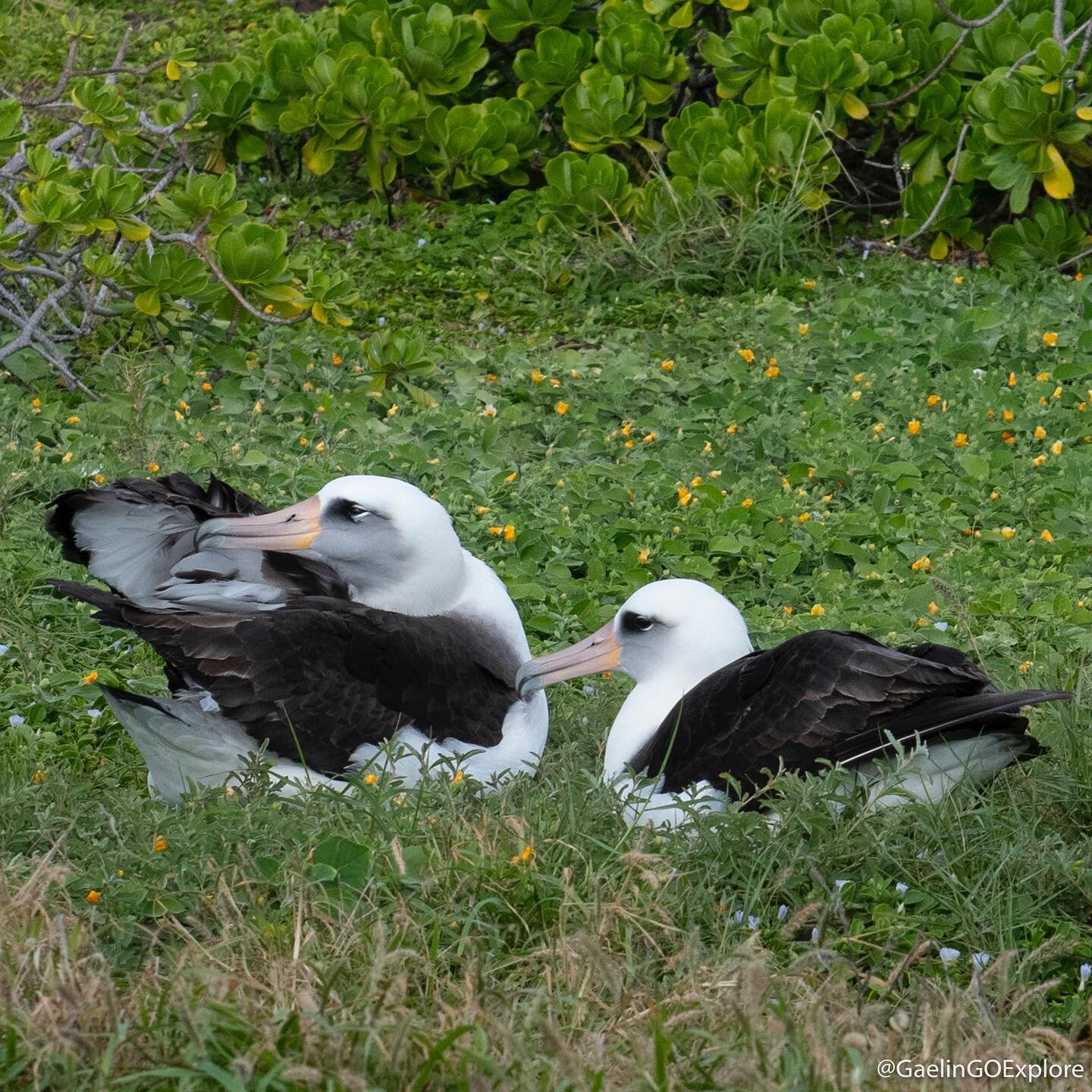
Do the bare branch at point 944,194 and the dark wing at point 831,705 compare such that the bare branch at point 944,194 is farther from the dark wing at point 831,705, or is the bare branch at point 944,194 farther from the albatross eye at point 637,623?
the dark wing at point 831,705

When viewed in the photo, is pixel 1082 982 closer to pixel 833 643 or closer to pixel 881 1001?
pixel 881 1001

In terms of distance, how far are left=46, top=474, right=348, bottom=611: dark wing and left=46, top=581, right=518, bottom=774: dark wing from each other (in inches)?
10.3

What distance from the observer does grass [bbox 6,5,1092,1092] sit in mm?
2387

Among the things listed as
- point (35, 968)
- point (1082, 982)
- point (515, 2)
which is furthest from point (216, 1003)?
point (515, 2)

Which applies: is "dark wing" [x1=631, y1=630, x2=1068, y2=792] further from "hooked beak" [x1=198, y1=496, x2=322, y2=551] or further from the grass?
"hooked beak" [x1=198, y1=496, x2=322, y2=551]

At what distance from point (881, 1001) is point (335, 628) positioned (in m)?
1.62

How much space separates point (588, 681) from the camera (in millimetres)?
4637

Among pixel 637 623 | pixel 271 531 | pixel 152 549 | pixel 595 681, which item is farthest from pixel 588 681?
pixel 152 549

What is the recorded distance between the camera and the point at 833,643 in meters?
3.39

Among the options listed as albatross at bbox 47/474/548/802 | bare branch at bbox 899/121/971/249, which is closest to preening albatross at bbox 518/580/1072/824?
albatross at bbox 47/474/548/802

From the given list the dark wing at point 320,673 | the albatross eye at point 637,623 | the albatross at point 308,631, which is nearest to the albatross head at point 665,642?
the albatross eye at point 637,623

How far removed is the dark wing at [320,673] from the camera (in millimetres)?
3664

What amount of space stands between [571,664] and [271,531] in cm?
82

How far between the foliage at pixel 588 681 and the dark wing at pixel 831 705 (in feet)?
0.62
